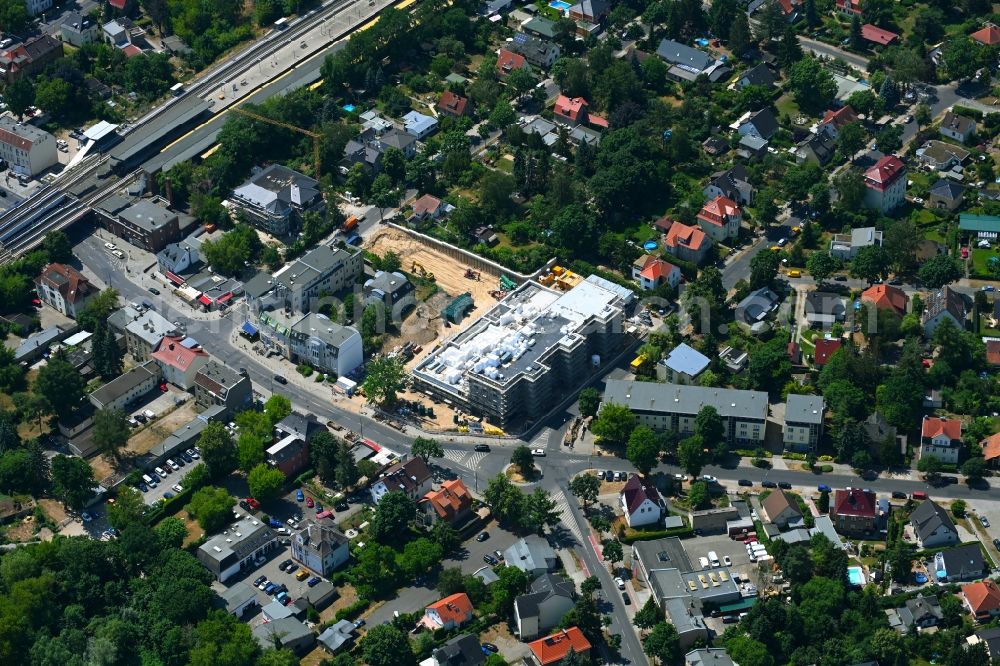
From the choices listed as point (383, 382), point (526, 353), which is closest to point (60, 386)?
point (383, 382)

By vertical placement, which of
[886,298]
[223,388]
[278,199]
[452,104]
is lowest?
[886,298]

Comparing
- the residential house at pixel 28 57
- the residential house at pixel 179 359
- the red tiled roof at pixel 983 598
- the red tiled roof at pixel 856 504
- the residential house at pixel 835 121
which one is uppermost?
the residential house at pixel 28 57

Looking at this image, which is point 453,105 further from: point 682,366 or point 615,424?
point 615,424

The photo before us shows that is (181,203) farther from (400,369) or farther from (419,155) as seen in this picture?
(400,369)

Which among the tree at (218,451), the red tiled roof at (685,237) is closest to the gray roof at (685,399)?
the red tiled roof at (685,237)

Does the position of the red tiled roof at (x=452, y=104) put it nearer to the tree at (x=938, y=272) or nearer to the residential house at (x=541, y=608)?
the tree at (x=938, y=272)

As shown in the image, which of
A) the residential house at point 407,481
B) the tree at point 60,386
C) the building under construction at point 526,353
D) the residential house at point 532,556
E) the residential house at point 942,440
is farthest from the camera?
the building under construction at point 526,353
